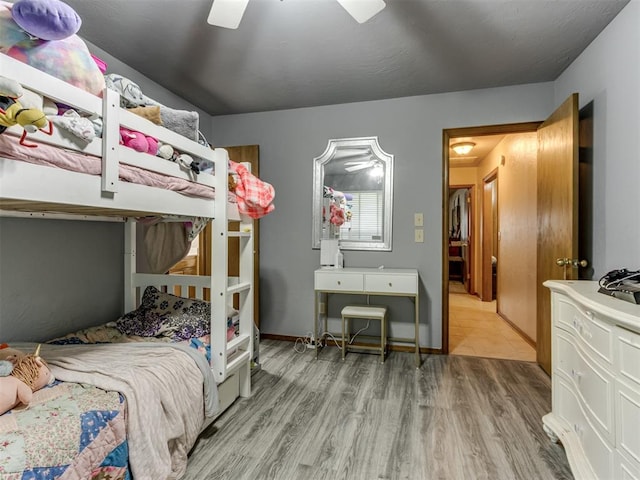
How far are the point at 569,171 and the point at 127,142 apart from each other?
8.12 ft

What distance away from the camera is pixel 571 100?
2.07 m

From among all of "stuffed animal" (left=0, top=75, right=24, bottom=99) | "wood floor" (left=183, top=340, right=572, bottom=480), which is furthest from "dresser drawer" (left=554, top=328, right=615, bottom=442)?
"stuffed animal" (left=0, top=75, right=24, bottom=99)

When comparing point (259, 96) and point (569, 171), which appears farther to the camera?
point (259, 96)

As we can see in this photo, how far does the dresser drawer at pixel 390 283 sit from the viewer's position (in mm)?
2697

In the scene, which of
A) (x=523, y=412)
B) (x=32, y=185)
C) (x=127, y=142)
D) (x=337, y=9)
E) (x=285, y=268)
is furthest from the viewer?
(x=285, y=268)

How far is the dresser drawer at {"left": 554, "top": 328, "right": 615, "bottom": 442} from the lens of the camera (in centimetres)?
116

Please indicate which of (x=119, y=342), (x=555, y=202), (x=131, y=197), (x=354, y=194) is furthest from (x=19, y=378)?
(x=555, y=202)

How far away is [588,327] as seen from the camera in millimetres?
1345

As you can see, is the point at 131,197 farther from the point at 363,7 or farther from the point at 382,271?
the point at 382,271

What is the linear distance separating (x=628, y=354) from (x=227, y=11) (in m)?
2.09

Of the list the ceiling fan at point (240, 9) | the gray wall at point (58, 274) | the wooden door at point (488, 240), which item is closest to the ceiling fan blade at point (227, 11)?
the ceiling fan at point (240, 9)

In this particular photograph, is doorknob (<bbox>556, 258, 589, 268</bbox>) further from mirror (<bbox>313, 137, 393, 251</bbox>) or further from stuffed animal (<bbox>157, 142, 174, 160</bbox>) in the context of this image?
stuffed animal (<bbox>157, 142, 174, 160</bbox>)

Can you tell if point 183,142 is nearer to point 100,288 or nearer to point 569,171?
point 100,288

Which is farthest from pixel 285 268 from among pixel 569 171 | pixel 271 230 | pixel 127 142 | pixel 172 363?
pixel 569 171
